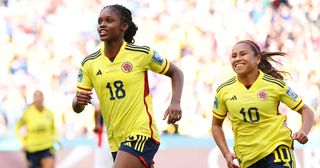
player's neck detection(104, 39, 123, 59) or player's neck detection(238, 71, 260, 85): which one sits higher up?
player's neck detection(104, 39, 123, 59)

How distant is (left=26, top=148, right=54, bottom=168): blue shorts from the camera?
12.7 meters

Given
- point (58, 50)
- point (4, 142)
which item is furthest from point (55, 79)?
point (4, 142)

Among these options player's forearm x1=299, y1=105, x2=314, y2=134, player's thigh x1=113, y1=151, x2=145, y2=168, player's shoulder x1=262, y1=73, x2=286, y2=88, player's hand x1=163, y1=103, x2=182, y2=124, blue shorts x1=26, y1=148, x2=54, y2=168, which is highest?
player's shoulder x1=262, y1=73, x2=286, y2=88

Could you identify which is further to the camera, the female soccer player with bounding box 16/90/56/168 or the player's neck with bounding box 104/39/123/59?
the female soccer player with bounding box 16/90/56/168

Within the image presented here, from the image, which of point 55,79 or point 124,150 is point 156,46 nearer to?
point 55,79

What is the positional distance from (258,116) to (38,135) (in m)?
7.00

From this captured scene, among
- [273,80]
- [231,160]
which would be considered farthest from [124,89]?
[273,80]

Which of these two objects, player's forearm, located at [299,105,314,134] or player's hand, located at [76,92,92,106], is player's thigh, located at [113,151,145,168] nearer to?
player's hand, located at [76,92,92,106]

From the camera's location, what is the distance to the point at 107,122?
629cm

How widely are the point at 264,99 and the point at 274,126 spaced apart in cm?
25

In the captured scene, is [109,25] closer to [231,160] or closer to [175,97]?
[175,97]

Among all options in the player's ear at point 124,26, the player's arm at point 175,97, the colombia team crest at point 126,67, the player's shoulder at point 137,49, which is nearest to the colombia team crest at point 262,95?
the player's arm at point 175,97

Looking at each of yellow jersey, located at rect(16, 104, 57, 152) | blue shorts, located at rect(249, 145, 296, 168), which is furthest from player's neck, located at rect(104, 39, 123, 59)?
yellow jersey, located at rect(16, 104, 57, 152)

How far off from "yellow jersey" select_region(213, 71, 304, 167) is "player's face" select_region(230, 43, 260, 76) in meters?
0.13
